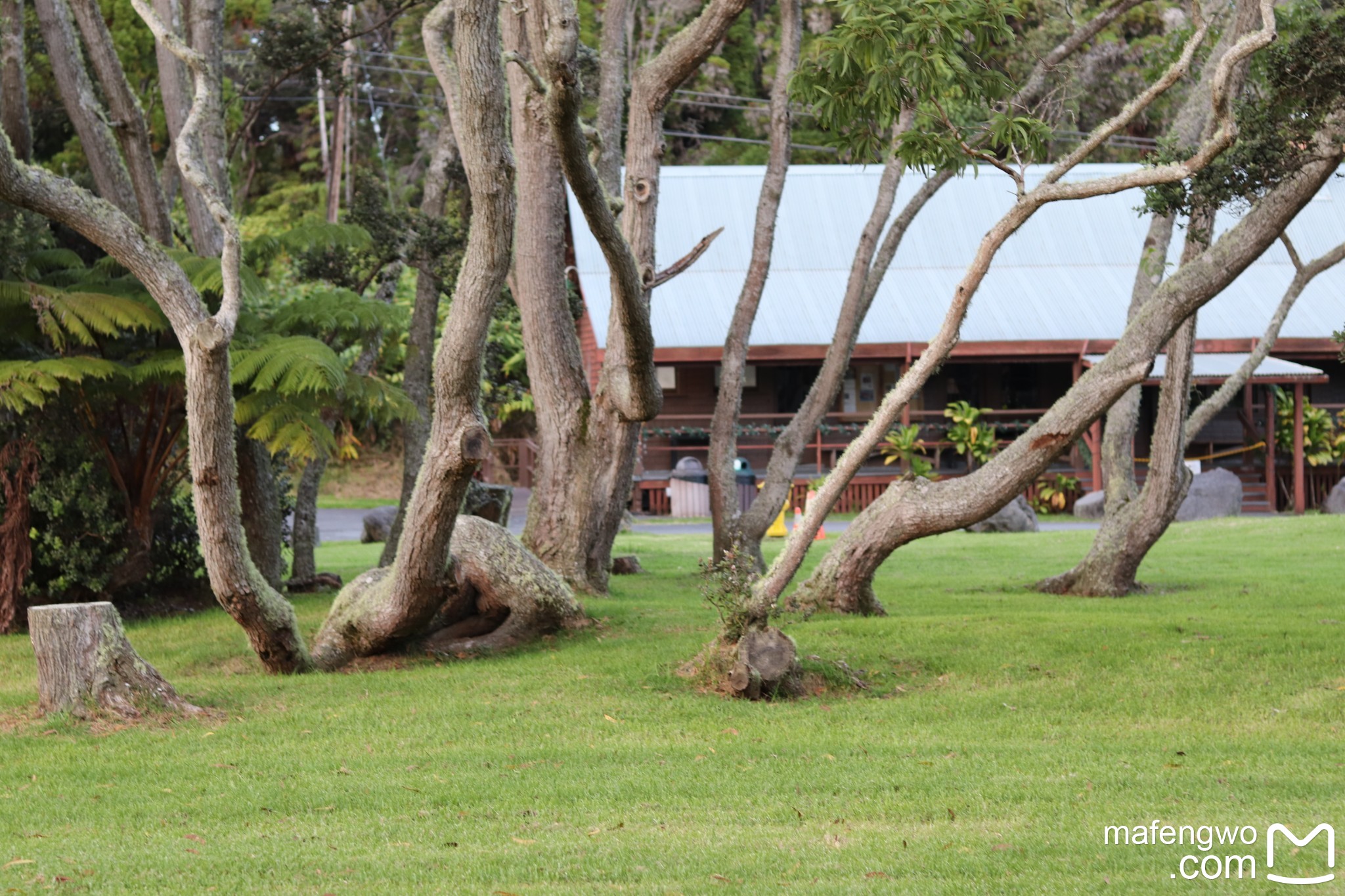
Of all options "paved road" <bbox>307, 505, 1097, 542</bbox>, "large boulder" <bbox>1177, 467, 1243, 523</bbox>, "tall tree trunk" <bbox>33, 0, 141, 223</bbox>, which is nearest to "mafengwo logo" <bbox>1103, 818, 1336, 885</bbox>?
"tall tree trunk" <bbox>33, 0, 141, 223</bbox>

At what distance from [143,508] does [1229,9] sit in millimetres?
10660

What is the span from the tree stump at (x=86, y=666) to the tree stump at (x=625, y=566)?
7738 mm

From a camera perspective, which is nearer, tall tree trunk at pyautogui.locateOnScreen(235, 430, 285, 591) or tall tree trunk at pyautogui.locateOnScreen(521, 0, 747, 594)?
tall tree trunk at pyautogui.locateOnScreen(521, 0, 747, 594)

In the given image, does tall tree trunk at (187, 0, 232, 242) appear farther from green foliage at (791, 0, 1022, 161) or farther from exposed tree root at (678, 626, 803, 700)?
exposed tree root at (678, 626, 803, 700)

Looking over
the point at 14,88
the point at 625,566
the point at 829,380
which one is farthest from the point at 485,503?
the point at 14,88

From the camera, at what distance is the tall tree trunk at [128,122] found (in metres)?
12.0

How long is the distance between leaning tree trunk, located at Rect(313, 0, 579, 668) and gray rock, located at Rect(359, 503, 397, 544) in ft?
37.5

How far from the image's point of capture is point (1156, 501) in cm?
1200

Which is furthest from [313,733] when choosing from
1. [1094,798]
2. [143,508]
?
[143,508]

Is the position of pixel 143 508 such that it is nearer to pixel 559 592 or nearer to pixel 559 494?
pixel 559 494

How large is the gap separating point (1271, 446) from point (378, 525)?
1576 centimetres

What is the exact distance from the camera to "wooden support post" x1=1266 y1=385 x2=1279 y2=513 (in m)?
25.0

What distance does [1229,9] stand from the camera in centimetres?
1259

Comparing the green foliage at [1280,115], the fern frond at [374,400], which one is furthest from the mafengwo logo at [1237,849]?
the fern frond at [374,400]
